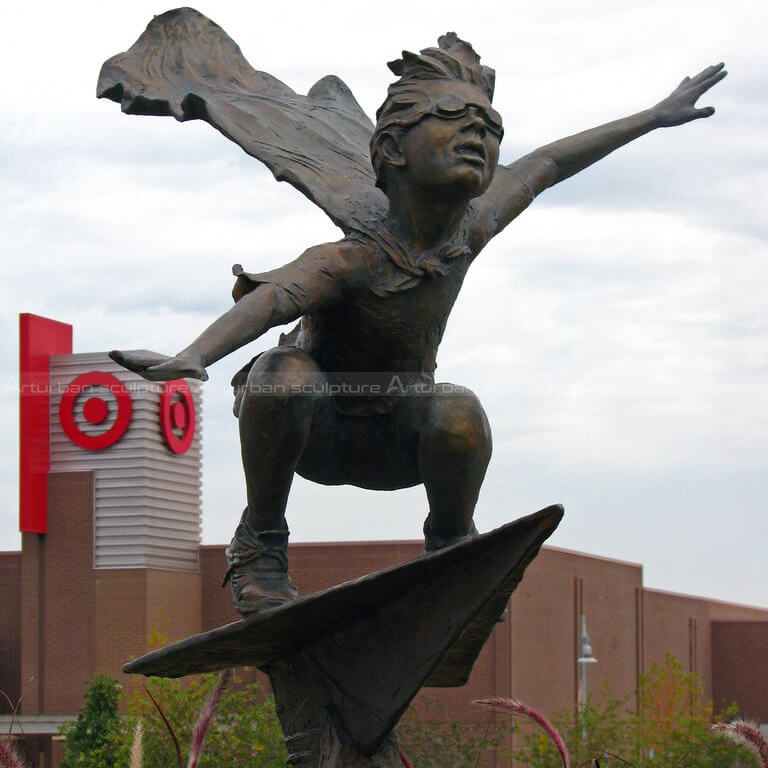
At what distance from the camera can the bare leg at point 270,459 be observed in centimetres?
481

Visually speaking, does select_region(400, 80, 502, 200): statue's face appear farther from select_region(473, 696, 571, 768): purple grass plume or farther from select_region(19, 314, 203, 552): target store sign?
select_region(19, 314, 203, 552): target store sign

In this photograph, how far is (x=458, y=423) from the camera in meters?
4.86

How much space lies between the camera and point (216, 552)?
33.9m

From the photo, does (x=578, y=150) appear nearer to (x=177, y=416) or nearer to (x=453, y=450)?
(x=453, y=450)

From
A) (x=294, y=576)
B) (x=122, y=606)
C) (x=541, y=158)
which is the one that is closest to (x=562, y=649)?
(x=294, y=576)

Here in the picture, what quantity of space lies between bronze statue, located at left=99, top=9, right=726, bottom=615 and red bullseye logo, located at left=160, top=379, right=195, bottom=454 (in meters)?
27.7

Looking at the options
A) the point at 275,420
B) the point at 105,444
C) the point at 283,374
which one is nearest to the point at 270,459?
the point at 275,420

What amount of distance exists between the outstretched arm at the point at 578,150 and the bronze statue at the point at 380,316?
15 millimetres

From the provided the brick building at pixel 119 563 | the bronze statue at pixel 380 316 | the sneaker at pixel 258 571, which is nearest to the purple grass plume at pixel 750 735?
the bronze statue at pixel 380 316

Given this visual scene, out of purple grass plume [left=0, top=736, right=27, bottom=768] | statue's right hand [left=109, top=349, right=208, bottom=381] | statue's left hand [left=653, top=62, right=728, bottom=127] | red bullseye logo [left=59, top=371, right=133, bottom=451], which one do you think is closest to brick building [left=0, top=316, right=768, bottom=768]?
red bullseye logo [left=59, top=371, right=133, bottom=451]

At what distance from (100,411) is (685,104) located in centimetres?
2809

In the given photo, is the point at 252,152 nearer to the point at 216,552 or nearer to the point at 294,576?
the point at 294,576

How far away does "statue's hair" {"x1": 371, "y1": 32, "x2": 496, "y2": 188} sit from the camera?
4879 mm

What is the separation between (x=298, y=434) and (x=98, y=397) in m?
28.6
